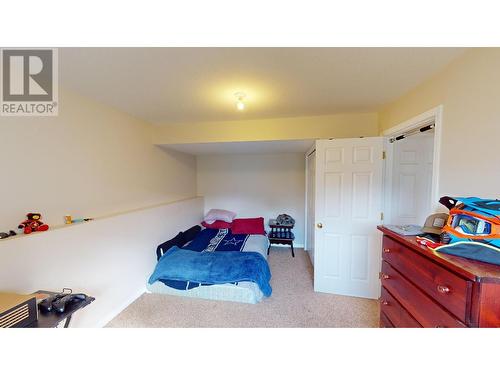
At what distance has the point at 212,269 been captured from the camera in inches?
90.6

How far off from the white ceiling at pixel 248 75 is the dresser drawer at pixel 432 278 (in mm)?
1269

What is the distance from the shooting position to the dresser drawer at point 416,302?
0.79 meters

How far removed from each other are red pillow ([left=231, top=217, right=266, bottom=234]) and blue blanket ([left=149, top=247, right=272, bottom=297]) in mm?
1032

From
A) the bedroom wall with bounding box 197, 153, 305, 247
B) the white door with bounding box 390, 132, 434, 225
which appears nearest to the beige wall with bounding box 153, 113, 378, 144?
the white door with bounding box 390, 132, 434, 225

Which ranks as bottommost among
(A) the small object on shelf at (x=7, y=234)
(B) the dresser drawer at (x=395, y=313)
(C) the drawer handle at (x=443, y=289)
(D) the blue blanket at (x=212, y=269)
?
(D) the blue blanket at (x=212, y=269)

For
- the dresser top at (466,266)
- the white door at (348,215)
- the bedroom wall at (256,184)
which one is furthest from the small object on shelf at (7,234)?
the bedroom wall at (256,184)

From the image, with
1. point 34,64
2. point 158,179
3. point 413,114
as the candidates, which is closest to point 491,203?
point 413,114

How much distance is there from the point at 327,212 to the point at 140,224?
7.81 feet

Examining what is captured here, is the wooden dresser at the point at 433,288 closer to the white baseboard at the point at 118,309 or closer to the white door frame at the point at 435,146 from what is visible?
the white door frame at the point at 435,146

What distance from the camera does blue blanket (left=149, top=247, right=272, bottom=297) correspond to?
86.7 inches

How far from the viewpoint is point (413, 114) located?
5.53 ft

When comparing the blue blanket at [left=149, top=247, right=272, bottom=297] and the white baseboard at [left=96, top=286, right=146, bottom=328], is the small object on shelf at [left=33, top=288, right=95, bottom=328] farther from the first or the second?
the blue blanket at [left=149, top=247, right=272, bottom=297]

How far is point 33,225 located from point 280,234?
10.6 ft

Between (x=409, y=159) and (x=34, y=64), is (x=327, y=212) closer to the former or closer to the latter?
(x=409, y=159)
